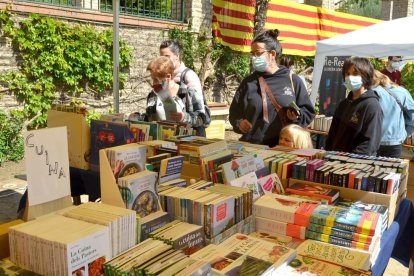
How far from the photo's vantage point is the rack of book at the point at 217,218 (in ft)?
4.53

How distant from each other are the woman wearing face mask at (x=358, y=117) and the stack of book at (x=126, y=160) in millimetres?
1916

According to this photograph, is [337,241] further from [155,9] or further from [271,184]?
[155,9]

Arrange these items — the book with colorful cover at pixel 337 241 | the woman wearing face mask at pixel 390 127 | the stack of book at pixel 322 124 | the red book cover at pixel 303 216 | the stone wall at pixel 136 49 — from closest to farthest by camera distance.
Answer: the book with colorful cover at pixel 337 241
the red book cover at pixel 303 216
the woman wearing face mask at pixel 390 127
the stack of book at pixel 322 124
the stone wall at pixel 136 49

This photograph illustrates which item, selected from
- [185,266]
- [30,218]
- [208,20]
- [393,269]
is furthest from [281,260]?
[208,20]

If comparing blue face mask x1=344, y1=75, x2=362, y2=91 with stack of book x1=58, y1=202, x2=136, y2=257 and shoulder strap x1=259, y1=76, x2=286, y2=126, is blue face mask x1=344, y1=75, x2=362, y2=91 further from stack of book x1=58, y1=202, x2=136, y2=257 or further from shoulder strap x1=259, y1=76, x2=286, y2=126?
stack of book x1=58, y1=202, x2=136, y2=257

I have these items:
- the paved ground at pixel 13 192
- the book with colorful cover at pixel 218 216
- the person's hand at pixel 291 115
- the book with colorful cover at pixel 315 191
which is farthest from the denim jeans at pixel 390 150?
the book with colorful cover at pixel 218 216

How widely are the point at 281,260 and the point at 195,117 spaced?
2026mm

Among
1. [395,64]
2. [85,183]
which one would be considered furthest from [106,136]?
[395,64]

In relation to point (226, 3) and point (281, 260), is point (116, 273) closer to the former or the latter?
point (281, 260)

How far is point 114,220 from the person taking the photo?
1451mm

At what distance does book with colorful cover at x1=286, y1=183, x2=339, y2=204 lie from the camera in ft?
7.04

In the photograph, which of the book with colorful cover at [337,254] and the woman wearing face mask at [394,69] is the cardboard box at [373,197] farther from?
the woman wearing face mask at [394,69]

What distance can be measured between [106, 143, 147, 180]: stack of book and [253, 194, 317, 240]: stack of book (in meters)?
0.57

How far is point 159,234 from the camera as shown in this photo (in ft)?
5.17
